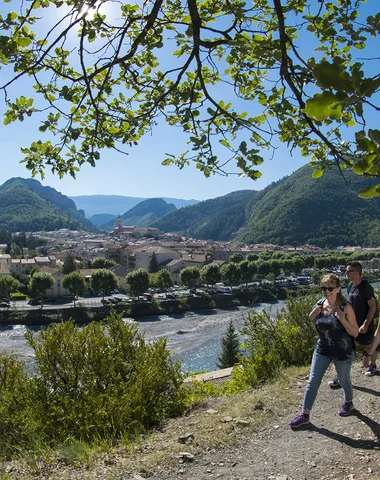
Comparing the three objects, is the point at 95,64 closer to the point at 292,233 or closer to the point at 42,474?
the point at 42,474

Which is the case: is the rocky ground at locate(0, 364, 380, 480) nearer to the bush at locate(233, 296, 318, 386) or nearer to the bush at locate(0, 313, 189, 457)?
the bush at locate(0, 313, 189, 457)

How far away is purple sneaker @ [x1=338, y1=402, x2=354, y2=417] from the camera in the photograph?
144 inches

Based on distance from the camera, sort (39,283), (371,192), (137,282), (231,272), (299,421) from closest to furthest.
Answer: (371,192)
(299,421)
(39,283)
(137,282)
(231,272)

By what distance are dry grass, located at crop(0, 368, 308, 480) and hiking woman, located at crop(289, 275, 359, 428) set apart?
517 mm

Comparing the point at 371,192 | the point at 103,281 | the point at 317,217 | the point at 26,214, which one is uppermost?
the point at 26,214

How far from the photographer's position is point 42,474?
3.00m

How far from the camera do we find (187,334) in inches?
1225

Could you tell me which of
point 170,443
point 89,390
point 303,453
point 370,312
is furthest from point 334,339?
point 89,390

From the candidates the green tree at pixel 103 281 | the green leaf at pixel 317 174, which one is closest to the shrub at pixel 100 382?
the green leaf at pixel 317 174

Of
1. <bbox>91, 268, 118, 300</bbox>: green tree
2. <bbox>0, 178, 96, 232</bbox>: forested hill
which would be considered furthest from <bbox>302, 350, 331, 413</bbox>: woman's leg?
<bbox>0, 178, 96, 232</bbox>: forested hill

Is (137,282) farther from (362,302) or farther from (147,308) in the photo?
(362,302)

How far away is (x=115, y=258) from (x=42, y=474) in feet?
248

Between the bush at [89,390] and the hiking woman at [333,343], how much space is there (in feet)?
5.85

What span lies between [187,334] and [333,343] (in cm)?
2836
